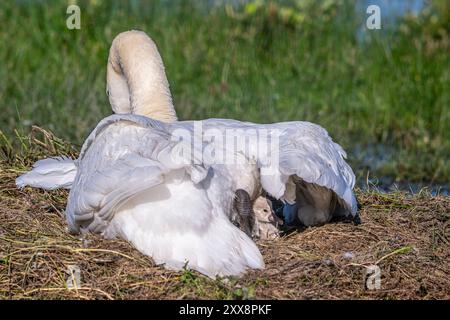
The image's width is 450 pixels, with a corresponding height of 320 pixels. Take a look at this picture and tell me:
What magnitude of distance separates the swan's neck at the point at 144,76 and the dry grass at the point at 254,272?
0.87m

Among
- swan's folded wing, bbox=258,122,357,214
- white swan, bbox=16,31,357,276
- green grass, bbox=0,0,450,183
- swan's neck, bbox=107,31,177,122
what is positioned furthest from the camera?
green grass, bbox=0,0,450,183

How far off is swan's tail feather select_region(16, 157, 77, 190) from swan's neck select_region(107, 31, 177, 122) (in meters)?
0.60

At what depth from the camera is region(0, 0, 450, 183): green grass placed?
958cm

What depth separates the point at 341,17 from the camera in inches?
463

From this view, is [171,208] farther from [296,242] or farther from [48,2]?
[48,2]

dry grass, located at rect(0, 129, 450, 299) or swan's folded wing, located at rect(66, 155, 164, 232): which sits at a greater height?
swan's folded wing, located at rect(66, 155, 164, 232)

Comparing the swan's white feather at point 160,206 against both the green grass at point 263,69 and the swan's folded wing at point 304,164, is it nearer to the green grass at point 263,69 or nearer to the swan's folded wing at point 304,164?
the swan's folded wing at point 304,164

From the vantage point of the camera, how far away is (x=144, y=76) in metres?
6.71

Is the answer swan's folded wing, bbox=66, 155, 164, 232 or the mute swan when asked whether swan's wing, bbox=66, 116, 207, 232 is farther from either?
the mute swan

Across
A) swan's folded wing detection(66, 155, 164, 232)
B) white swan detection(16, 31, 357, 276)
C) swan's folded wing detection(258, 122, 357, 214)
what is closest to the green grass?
swan's folded wing detection(258, 122, 357, 214)

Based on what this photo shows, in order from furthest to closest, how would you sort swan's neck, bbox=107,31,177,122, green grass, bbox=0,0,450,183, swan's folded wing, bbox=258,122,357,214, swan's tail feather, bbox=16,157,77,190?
green grass, bbox=0,0,450,183 < swan's neck, bbox=107,31,177,122 < swan's tail feather, bbox=16,157,77,190 < swan's folded wing, bbox=258,122,357,214

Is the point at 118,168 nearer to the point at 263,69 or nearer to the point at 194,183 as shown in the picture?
the point at 194,183

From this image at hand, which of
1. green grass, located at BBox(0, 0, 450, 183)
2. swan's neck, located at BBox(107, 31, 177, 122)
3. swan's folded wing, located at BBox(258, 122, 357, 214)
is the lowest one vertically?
green grass, located at BBox(0, 0, 450, 183)

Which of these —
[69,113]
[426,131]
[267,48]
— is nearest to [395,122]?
[426,131]
